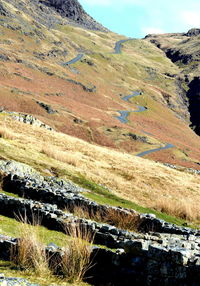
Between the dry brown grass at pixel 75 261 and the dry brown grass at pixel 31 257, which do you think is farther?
the dry brown grass at pixel 75 261

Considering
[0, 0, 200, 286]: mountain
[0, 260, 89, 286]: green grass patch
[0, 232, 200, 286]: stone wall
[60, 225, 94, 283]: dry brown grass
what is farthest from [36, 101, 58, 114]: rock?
[0, 260, 89, 286]: green grass patch

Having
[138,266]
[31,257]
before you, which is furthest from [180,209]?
[31,257]

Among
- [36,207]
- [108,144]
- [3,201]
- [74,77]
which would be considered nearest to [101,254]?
[36,207]

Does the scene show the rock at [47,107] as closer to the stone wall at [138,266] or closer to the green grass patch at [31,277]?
the stone wall at [138,266]

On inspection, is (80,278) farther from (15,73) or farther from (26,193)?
(15,73)

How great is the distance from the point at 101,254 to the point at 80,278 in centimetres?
97

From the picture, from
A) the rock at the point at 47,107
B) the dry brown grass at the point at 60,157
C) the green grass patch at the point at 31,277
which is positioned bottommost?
the green grass patch at the point at 31,277

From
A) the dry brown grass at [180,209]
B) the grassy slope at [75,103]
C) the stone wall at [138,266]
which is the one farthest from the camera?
the grassy slope at [75,103]

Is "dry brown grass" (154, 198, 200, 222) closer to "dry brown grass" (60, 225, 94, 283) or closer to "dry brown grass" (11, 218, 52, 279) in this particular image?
"dry brown grass" (60, 225, 94, 283)

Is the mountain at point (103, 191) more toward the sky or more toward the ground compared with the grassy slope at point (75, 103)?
more toward the ground

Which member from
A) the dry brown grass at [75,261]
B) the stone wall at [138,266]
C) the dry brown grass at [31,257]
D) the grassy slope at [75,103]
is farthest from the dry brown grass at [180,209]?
the grassy slope at [75,103]

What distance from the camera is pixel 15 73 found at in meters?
136

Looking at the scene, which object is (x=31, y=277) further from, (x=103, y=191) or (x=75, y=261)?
(x=103, y=191)

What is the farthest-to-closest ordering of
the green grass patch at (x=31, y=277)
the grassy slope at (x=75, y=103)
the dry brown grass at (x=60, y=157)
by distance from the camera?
the grassy slope at (x=75, y=103) → the dry brown grass at (x=60, y=157) → the green grass patch at (x=31, y=277)
